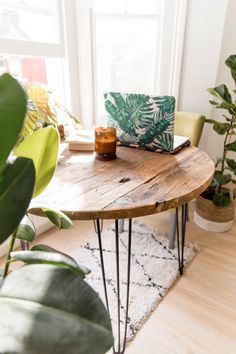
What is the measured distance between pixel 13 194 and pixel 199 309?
1.20 m

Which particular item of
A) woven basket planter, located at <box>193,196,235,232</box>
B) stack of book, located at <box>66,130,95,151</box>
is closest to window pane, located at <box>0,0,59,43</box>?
stack of book, located at <box>66,130,95,151</box>

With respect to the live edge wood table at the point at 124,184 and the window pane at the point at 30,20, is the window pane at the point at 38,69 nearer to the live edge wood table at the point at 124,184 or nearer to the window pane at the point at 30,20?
the window pane at the point at 30,20

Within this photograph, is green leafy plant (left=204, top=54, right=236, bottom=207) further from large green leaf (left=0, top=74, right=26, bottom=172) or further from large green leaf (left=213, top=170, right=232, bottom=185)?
large green leaf (left=0, top=74, right=26, bottom=172)

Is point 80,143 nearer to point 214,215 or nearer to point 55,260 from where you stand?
point 55,260

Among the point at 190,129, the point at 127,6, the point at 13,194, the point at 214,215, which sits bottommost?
the point at 214,215

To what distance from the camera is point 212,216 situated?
176cm

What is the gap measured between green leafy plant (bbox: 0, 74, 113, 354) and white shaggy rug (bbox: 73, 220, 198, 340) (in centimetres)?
95

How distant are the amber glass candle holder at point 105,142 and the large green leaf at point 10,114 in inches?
29.4

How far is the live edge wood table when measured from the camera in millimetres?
709

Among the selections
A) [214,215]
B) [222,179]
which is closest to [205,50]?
[222,179]

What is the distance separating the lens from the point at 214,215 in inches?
68.9

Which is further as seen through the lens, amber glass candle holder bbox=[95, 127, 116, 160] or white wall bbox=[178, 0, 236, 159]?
white wall bbox=[178, 0, 236, 159]

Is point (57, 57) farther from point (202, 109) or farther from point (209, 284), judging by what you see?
point (209, 284)

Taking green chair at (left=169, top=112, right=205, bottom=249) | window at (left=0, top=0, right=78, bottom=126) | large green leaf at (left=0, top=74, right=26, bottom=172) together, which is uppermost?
window at (left=0, top=0, right=78, bottom=126)
